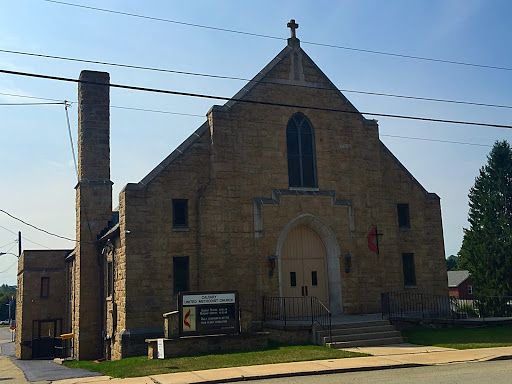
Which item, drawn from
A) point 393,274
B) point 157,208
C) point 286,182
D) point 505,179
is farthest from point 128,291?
point 505,179

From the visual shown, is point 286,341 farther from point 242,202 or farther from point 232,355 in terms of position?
point 242,202

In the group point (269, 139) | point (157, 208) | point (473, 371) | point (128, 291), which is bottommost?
point (473, 371)

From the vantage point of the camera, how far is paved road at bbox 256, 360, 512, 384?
11148 mm

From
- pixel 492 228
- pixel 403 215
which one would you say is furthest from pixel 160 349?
pixel 492 228

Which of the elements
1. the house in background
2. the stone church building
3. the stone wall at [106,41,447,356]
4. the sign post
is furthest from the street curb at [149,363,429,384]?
the house in background

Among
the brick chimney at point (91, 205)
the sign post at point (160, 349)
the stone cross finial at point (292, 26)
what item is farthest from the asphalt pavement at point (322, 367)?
the stone cross finial at point (292, 26)

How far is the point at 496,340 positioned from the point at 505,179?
38.6 metres

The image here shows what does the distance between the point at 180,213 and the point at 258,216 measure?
120 inches

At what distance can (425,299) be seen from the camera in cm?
2402

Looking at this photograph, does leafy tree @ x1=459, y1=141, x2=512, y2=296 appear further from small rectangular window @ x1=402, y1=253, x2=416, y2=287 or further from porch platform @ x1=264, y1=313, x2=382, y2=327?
porch platform @ x1=264, y1=313, x2=382, y2=327

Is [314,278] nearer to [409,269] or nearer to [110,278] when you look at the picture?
[409,269]

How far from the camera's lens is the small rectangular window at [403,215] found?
24.9 metres

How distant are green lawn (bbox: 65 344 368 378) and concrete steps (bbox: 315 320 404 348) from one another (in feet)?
2.44

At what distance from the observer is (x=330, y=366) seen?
13828 millimetres
